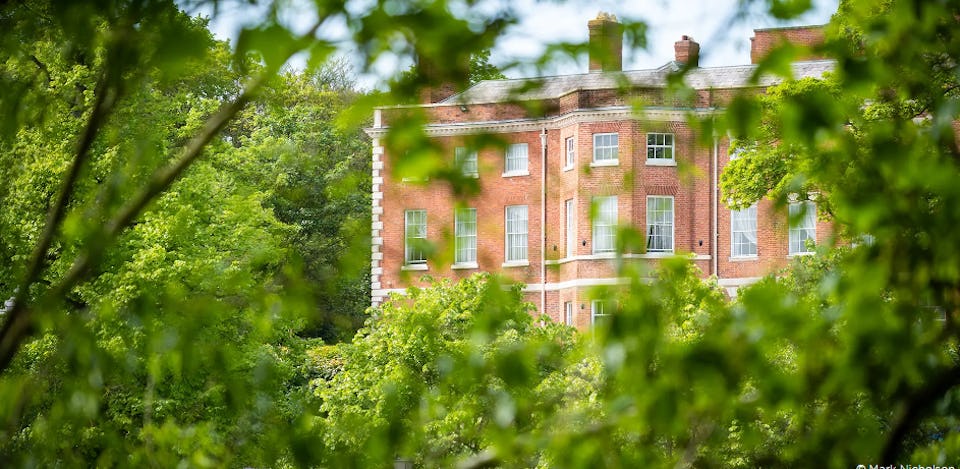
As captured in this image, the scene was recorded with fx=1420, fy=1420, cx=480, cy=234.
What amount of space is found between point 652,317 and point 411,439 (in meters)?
1.24

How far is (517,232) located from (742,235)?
19.4ft

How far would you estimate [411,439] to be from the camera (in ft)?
14.4

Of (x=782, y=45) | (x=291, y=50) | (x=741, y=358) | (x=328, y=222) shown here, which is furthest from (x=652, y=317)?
(x=328, y=222)

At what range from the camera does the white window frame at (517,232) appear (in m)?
37.0

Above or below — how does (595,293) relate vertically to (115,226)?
below

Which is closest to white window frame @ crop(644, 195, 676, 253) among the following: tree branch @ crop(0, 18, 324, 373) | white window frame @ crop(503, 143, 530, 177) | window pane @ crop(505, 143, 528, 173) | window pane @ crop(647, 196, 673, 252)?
window pane @ crop(647, 196, 673, 252)

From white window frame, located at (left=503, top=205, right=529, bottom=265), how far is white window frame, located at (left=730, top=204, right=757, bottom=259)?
17.5 ft

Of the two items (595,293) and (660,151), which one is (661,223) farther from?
(595,293)

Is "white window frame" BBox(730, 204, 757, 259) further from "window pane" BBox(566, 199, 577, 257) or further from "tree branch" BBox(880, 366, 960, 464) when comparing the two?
"tree branch" BBox(880, 366, 960, 464)

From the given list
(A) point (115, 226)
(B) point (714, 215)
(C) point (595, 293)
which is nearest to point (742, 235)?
(B) point (714, 215)

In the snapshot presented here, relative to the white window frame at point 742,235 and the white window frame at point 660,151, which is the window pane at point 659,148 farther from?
the white window frame at point 742,235

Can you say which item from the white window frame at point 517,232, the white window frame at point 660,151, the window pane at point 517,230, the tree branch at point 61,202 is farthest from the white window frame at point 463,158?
Answer: the window pane at point 517,230

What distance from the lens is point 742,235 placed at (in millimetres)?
35031

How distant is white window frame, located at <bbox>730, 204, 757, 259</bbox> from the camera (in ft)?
115
